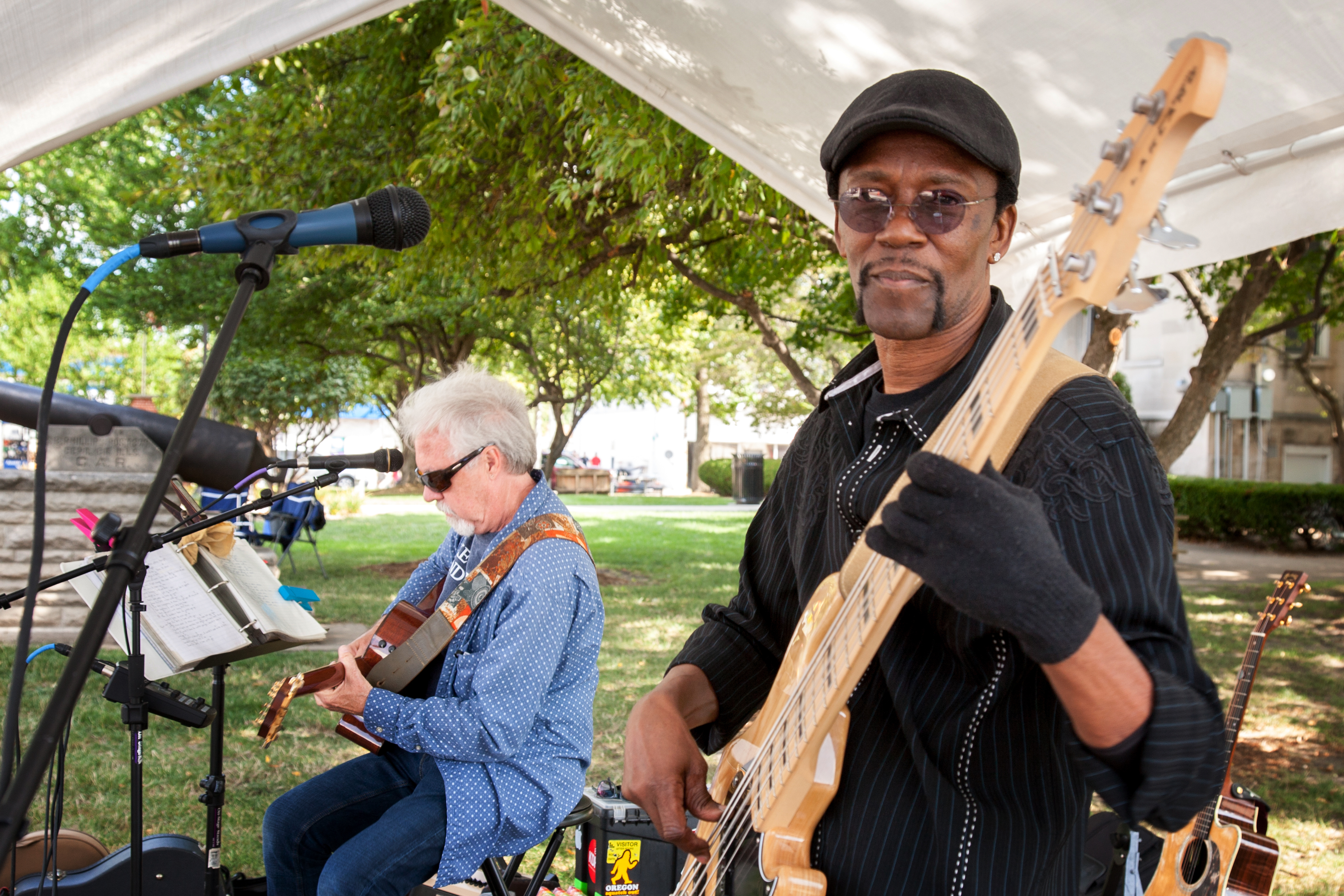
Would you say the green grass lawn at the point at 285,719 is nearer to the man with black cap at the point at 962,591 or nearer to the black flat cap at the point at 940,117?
the man with black cap at the point at 962,591

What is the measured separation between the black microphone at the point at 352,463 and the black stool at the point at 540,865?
126 centimetres

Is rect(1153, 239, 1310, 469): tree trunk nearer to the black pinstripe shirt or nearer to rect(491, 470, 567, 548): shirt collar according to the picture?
rect(491, 470, 567, 548): shirt collar

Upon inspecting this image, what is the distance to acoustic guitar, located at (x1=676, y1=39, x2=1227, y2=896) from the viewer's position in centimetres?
104

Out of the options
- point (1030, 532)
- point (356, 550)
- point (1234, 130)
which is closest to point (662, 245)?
point (1234, 130)

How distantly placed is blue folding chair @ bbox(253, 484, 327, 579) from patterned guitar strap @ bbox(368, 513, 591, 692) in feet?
26.7

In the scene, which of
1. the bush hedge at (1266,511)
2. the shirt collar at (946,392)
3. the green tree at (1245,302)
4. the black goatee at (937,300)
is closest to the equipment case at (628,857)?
the shirt collar at (946,392)

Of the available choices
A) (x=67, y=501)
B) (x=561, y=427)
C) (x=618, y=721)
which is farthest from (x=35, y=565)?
(x=561, y=427)

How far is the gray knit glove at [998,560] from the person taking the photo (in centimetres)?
100

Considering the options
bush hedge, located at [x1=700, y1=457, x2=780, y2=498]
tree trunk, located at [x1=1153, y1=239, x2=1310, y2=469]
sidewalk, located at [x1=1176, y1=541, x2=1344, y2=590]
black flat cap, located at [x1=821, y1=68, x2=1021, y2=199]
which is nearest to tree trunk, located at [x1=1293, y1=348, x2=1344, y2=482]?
sidewalk, located at [x1=1176, y1=541, x2=1344, y2=590]

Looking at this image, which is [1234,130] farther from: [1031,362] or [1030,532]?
[1030,532]

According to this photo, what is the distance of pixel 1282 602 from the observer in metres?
3.46

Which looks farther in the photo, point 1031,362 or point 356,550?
point 356,550

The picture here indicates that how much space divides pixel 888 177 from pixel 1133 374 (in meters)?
28.4

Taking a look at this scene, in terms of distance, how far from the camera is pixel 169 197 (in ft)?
35.6
